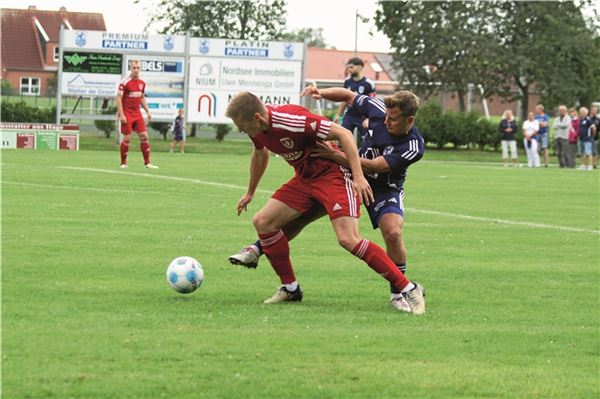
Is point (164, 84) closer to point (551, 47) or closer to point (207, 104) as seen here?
point (207, 104)

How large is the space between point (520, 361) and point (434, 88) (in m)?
53.3

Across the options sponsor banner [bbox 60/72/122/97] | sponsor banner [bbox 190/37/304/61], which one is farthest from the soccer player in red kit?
sponsor banner [bbox 190/37/304/61]

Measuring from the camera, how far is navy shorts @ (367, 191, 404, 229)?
338 inches

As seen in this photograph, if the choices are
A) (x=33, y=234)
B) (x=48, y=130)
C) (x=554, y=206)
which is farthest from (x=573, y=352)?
(x=48, y=130)

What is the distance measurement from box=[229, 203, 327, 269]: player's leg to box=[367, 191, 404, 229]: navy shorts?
1.40 feet

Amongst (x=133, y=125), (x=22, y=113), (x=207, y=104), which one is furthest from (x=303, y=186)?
(x=22, y=113)

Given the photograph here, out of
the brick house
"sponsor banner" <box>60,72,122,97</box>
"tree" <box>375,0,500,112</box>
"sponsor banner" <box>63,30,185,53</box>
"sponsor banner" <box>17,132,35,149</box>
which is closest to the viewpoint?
"sponsor banner" <box>17,132,35,149</box>

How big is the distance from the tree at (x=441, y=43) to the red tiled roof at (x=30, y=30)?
3841cm

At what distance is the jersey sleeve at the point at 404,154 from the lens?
844 centimetres

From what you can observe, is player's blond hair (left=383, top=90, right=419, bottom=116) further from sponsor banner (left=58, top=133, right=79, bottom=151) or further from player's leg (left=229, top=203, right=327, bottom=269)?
sponsor banner (left=58, top=133, right=79, bottom=151)

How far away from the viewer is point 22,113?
45.0m

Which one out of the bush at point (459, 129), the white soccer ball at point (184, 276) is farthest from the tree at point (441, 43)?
the white soccer ball at point (184, 276)

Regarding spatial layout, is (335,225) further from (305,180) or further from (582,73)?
(582,73)

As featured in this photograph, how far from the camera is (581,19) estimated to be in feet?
182
